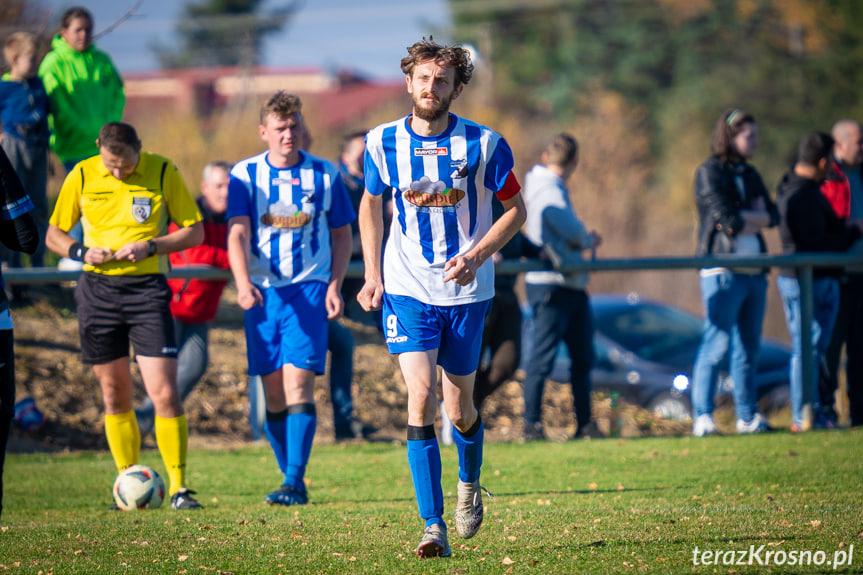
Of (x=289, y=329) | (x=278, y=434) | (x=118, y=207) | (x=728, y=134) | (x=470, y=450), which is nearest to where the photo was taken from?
(x=470, y=450)

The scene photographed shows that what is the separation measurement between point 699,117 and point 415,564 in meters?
37.6

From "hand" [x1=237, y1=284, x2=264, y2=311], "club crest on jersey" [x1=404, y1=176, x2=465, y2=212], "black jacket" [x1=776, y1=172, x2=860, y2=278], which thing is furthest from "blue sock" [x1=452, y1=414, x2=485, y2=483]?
"black jacket" [x1=776, y1=172, x2=860, y2=278]

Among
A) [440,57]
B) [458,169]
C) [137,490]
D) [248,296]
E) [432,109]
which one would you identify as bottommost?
[137,490]

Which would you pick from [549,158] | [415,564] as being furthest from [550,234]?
[415,564]

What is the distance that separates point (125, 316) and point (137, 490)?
3.74 feet

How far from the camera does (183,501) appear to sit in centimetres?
689

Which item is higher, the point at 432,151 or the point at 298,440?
the point at 432,151

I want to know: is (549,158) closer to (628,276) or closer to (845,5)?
(628,276)

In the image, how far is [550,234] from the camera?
955cm

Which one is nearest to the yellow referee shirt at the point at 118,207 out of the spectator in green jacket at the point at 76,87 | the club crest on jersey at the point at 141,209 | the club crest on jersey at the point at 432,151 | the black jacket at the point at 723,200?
the club crest on jersey at the point at 141,209

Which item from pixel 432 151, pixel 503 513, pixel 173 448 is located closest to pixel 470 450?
pixel 503 513

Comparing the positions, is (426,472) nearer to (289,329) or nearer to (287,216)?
(289,329)

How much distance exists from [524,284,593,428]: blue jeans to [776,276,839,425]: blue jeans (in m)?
1.99

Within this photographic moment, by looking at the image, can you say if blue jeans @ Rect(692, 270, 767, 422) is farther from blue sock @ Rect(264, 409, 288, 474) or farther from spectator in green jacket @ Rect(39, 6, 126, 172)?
spectator in green jacket @ Rect(39, 6, 126, 172)
